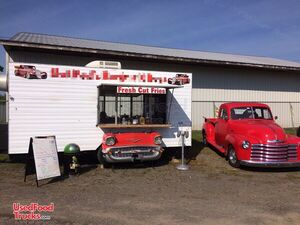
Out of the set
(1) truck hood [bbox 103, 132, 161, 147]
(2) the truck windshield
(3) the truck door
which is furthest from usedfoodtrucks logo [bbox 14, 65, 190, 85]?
(2) the truck windshield

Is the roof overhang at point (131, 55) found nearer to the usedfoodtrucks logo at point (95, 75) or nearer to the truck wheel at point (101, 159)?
the usedfoodtrucks logo at point (95, 75)

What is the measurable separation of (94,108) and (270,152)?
5.13 m

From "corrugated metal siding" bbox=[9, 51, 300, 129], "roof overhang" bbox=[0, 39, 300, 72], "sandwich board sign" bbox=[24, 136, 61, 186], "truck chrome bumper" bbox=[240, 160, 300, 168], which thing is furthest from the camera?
"corrugated metal siding" bbox=[9, 51, 300, 129]

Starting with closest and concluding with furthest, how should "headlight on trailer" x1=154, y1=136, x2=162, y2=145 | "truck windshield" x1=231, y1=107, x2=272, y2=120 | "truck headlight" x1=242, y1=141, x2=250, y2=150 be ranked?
"truck headlight" x1=242, y1=141, x2=250, y2=150
"headlight on trailer" x1=154, y1=136, x2=162, y2=145
"truck windshield" x1=231, y1=107, x2=272, y2=120

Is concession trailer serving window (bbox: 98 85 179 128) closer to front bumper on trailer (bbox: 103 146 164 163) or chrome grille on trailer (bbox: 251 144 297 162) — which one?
front bumper on trailer (bbox: 103 146 164 163)

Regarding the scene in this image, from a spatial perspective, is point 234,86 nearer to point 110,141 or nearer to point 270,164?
point 270,164

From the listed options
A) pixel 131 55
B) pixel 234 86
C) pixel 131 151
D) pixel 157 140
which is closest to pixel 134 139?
pixel 131 151

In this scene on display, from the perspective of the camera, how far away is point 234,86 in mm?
20219

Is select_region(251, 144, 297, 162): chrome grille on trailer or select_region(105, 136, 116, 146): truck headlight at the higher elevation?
select_region(105, 136, 116, 146): truck headlight

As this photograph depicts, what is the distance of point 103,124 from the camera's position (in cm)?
969

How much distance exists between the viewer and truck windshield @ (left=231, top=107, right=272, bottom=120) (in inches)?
432

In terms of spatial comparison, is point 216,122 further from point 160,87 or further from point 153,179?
point 153,179

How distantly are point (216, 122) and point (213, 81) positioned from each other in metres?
7.92

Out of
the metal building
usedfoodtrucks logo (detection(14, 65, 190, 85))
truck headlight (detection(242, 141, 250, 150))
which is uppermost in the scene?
the metal building
